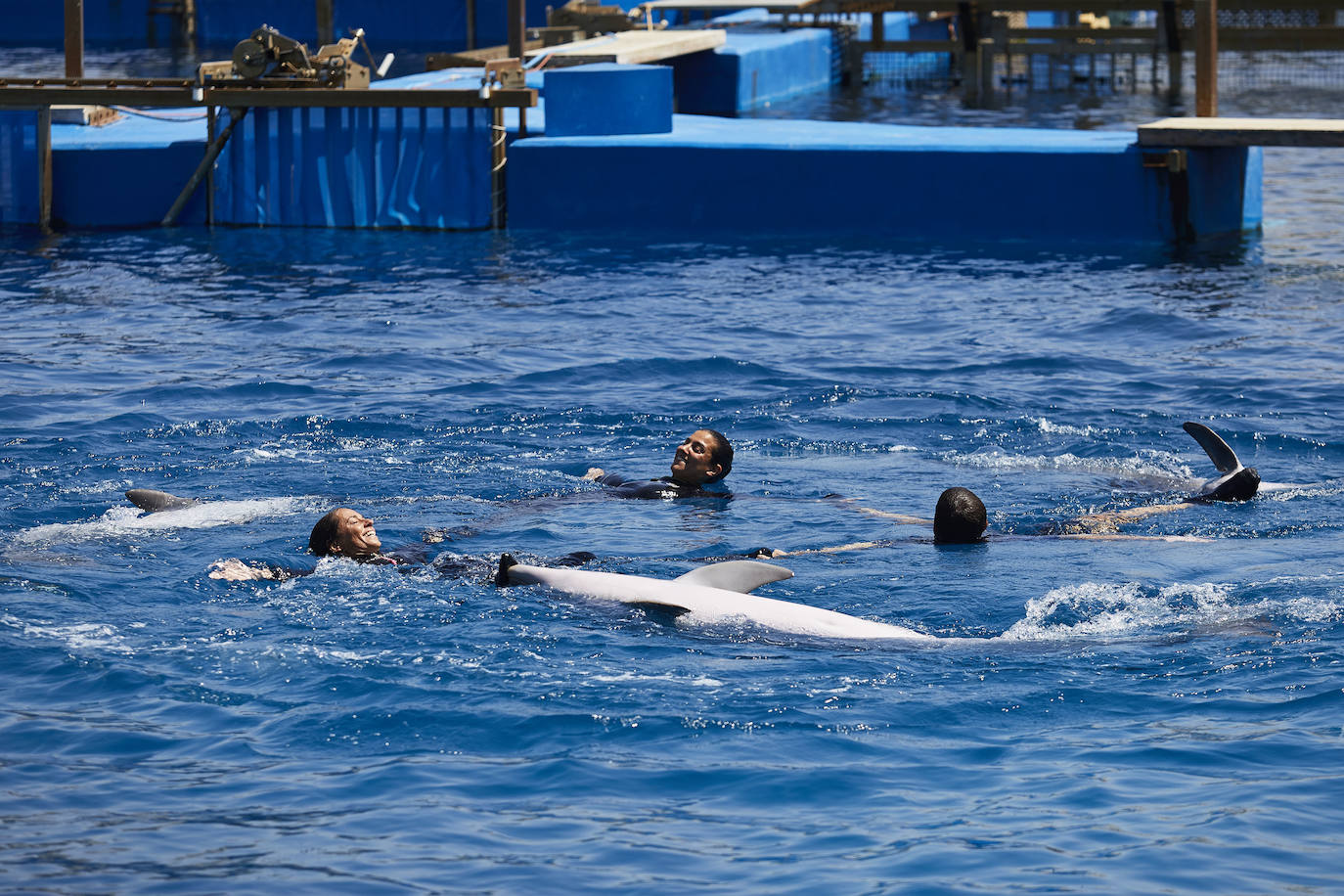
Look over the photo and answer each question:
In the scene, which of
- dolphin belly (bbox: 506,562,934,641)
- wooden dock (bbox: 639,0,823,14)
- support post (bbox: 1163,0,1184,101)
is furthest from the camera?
wooden dock (bbox: 639,0,823,14)

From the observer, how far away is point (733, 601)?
26.1ft

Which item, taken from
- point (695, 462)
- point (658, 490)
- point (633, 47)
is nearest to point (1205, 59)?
point (633, 47)

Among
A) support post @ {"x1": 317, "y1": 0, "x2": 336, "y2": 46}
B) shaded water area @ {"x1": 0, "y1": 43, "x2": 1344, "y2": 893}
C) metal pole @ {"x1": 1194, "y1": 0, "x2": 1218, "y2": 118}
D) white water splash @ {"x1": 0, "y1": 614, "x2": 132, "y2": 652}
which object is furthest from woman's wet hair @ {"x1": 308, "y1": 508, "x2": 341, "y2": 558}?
support post @ {"x1": 317, "y1": 0, "x2": 336, "y2": 46}

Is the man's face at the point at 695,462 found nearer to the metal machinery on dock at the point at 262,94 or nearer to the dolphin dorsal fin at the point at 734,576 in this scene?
the dolphin dorsal fin at the point at 734,576

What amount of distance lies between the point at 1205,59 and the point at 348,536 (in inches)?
575

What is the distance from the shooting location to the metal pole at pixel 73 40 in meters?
22.2

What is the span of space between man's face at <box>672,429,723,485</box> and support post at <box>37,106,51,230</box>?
13.8m

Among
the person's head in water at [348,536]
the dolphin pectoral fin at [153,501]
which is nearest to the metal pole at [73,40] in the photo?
the dolphin pectoral fin at [153,501]

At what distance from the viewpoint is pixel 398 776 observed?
6.77 m

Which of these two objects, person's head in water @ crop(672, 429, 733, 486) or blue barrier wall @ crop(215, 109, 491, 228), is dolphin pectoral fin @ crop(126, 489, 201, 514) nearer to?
person's head in water @ crop(672, 429, 733, 486)


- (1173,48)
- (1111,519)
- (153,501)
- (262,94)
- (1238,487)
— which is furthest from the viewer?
(1173,48)

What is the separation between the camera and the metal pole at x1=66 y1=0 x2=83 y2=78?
22219 millimetres

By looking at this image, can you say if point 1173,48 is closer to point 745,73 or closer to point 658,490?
point 745,73

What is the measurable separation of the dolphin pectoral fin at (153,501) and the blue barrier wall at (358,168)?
37.7 feet
